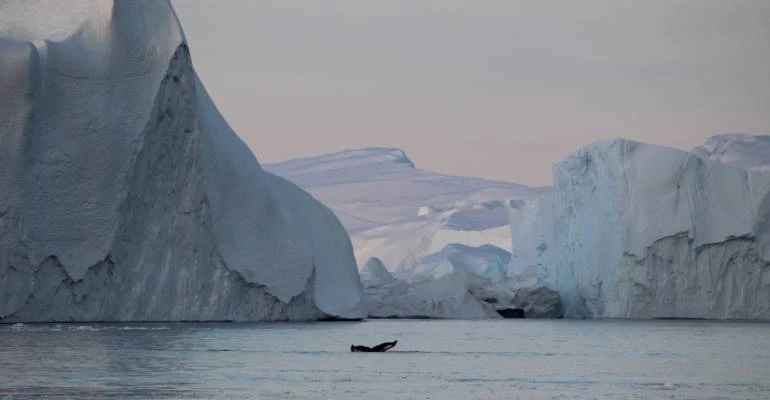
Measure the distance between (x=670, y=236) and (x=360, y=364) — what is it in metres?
23.4

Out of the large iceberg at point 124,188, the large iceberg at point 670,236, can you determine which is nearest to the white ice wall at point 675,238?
the large iceberg at point 670,236

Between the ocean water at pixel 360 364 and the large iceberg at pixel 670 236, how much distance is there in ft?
20.4

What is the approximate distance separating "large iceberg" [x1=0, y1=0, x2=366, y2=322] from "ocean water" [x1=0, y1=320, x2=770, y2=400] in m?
0.78

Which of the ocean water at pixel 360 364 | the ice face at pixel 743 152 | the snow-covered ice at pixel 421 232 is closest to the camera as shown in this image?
the ocean water at pixel 360 364

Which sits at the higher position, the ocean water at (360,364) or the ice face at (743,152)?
the ice face at (743,152)

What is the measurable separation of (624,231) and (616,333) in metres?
8.13

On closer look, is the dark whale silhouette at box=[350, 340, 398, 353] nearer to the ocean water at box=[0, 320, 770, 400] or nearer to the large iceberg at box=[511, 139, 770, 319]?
the ocean water at box=[0, 320, 770, 400]

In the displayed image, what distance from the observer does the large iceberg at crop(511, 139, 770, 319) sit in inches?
1827

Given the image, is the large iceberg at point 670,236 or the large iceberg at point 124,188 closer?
the large iceberg at point 124,188

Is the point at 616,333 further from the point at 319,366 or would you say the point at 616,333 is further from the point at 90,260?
the point at 319,366

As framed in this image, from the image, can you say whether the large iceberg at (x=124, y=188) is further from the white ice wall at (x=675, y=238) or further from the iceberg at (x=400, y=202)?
the iceberg at (x=400, y=202)

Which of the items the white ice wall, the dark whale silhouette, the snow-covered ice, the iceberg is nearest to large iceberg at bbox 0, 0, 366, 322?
the dark whale silhouette

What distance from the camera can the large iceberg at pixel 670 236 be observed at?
152ft

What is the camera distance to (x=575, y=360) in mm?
27500
